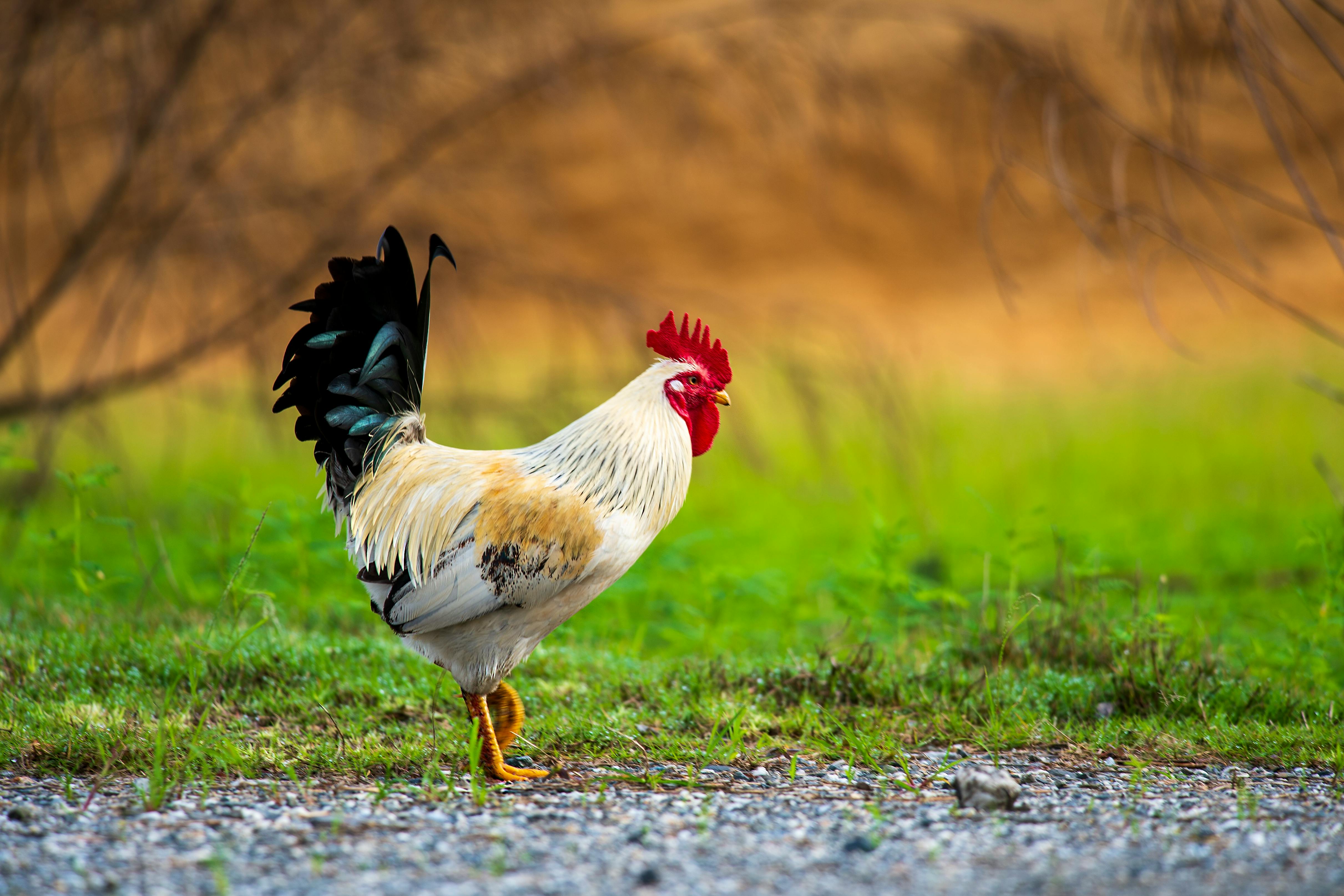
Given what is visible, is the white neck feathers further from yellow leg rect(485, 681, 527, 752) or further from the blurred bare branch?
the blurred bare branch

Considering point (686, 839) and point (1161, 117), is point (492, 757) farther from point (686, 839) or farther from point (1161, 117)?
point (1161, 117)

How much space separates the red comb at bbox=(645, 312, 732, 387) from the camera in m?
3.87

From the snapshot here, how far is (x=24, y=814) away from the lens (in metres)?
2.91

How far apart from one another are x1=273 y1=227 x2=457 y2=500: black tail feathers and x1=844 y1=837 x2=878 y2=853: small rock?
2.14 metres

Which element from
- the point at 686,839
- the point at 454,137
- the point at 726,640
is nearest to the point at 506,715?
the point at 686,839

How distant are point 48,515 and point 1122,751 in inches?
314

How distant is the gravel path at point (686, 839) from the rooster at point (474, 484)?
514 millimetres

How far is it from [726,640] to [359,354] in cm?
277

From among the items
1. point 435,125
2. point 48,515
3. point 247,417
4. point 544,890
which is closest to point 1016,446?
point 435,125

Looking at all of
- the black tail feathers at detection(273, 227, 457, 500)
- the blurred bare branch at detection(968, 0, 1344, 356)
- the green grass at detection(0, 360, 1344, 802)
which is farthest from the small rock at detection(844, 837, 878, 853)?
the black tail feathers at detection(273, 227, 457, 500)

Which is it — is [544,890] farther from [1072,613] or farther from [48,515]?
[48,515]

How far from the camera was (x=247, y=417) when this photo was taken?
11.7 m

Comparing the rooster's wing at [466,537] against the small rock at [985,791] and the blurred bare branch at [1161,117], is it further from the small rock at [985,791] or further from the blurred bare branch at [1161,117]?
the blurred bare branch at [1161,117]

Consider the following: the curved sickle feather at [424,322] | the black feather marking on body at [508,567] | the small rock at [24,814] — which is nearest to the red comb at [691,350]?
the curved sickle feather at [424,322]
